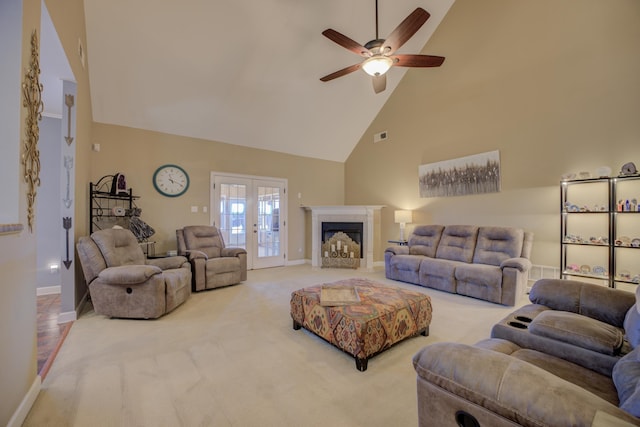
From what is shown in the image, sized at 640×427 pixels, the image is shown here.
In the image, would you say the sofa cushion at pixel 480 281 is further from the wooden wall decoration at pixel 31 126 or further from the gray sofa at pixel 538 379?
the wooden wall decoration at pixel 31 126

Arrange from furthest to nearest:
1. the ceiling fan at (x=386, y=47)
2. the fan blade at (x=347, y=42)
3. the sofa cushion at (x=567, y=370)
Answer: the fan blade at (x=347, y=42), the ceiling fan at (x=386, y=47), the sofa cushion at (x=567, y=370)

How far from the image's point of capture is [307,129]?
241 inches

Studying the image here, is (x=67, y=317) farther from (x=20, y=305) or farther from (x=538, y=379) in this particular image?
(x=538, y=379)

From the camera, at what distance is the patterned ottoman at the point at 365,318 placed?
7.09 ft

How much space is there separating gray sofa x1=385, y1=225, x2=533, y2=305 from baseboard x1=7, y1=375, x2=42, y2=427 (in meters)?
4.46

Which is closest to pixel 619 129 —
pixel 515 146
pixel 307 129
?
pixel 515 146

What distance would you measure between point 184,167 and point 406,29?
429cm

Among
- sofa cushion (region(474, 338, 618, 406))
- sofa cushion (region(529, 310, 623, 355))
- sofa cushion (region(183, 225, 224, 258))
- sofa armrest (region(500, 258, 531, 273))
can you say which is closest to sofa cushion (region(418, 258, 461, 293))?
sofa armrest (region(500, 258, 531, 273))

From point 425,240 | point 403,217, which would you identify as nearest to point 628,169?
point 425,240

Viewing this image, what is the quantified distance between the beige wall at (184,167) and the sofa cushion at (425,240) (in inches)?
105

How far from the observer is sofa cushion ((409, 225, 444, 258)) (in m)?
4.95

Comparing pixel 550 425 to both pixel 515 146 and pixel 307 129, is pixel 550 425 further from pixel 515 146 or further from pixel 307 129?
pixel 307 129

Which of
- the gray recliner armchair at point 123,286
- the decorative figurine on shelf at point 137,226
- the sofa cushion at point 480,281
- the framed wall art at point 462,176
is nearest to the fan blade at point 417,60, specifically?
the framed wall art at point 462,176

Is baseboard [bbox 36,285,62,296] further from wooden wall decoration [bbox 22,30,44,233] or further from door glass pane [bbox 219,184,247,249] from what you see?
wooden wall decoration [bbox 22,30,44,233]
